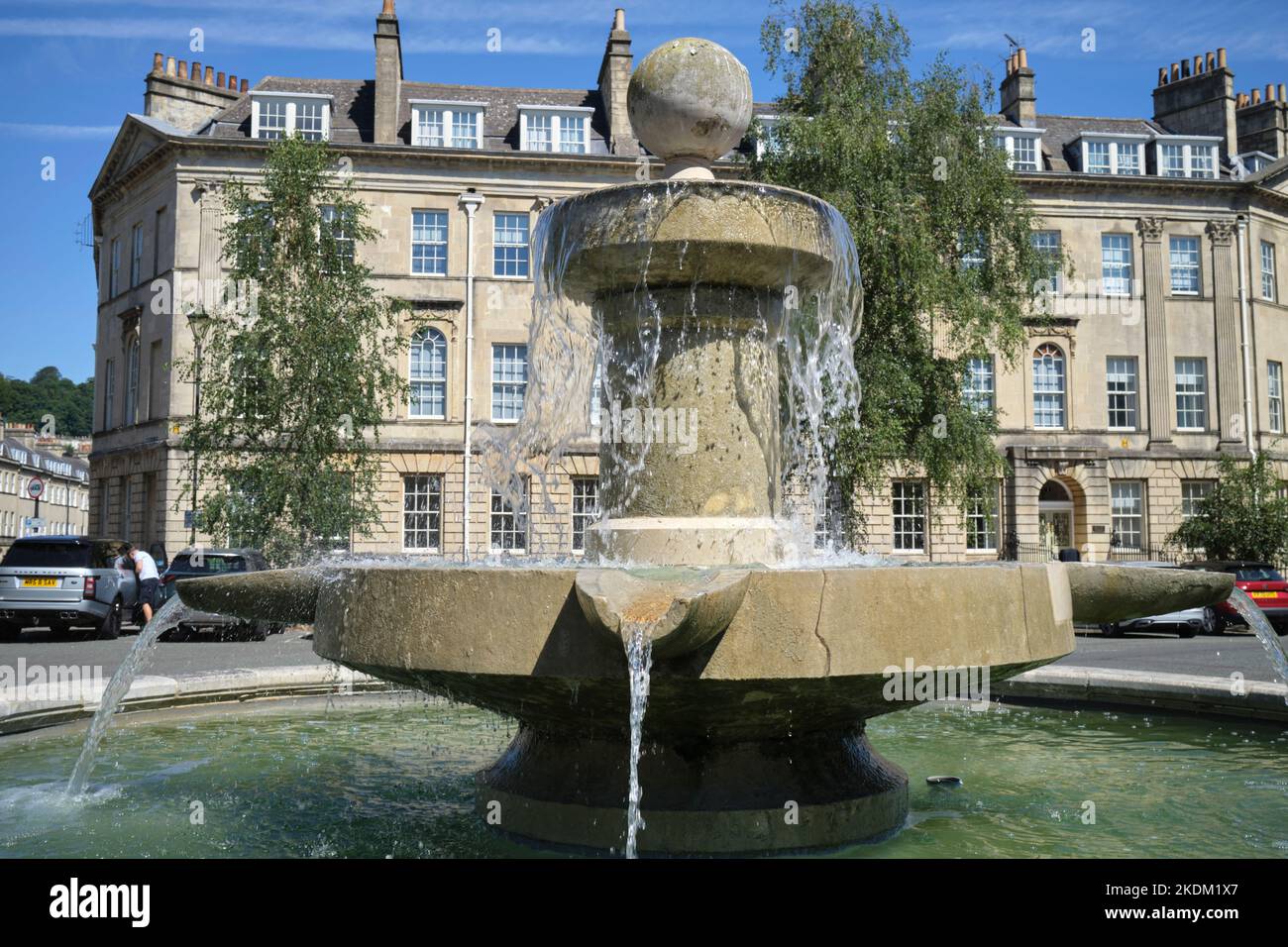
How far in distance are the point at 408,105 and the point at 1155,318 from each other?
27467 mm

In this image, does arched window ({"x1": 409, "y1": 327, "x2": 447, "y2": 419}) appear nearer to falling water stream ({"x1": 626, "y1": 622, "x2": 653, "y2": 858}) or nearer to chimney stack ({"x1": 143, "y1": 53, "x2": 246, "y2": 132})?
chimney stack ({"x1": 143, "y1": 53, "x2": 246, "y2": 132})

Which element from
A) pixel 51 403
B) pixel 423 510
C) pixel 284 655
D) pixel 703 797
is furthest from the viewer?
pixel 51 403

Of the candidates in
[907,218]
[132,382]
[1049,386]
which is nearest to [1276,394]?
[1049,386]

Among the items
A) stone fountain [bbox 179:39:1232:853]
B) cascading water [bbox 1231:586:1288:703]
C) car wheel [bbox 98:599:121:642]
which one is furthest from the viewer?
car wheel [bbox 98:599:121:642]

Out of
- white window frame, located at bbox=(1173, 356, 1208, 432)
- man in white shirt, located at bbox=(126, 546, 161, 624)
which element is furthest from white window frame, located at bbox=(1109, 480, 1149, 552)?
man in white shirt, located at bbox=(126, 546, 161, 624)

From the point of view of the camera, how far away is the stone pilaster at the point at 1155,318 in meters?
37.7

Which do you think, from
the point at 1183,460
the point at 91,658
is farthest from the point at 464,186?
the point at 1183,460

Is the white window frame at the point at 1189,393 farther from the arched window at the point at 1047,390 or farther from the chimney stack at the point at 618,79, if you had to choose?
the chimney stack at the point at 618,79

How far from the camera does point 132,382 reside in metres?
37.0

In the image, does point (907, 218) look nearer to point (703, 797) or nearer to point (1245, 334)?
point (703, 797)

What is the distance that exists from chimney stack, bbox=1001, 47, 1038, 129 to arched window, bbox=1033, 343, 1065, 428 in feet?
29.8

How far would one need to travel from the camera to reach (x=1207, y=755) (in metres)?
6.78

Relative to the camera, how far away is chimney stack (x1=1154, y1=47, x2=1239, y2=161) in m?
40.4

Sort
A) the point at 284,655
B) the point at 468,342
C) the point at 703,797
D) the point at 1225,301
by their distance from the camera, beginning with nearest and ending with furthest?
the point at 703,797 < the point at 284,655 < the point at 468,342 < the point at 1225,301
